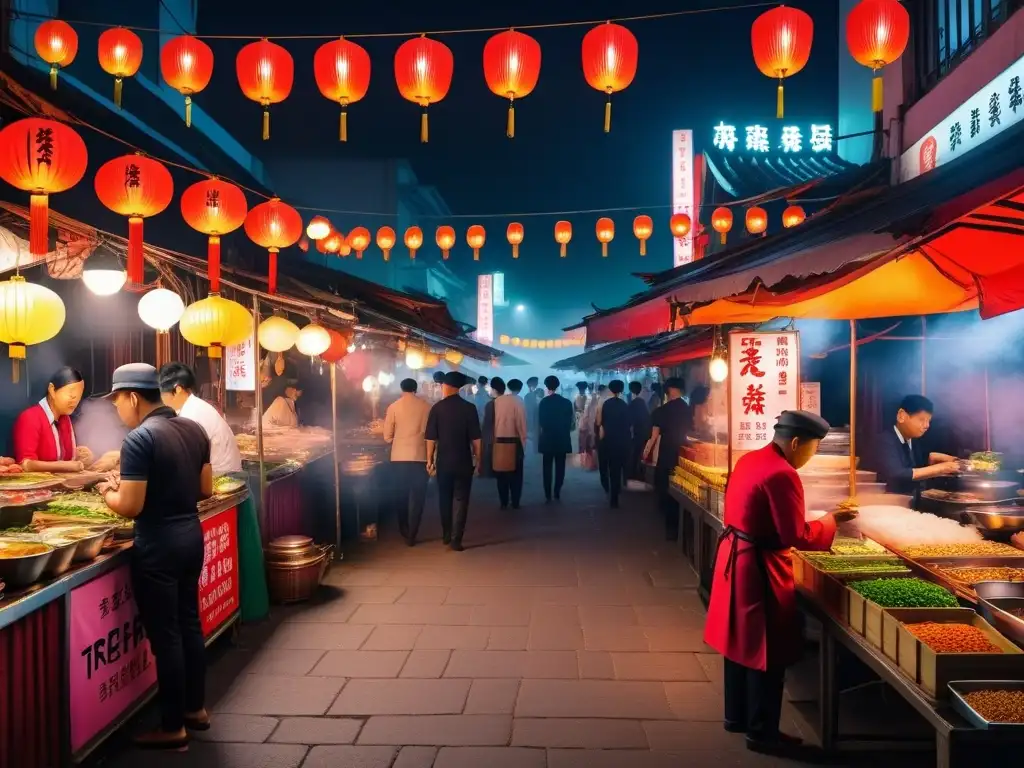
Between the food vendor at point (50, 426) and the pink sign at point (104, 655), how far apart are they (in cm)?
351

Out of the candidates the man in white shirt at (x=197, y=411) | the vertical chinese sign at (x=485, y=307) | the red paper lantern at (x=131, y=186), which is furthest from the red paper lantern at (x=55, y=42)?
the vertical chinese sign at (x=485, y=307)

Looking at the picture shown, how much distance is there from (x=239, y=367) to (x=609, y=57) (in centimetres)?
692

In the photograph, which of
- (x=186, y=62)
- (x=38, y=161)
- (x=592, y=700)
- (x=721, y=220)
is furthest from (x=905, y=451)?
(x=721, y=220)

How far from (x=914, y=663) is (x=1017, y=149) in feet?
8.15

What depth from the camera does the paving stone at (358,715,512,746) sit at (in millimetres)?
4875

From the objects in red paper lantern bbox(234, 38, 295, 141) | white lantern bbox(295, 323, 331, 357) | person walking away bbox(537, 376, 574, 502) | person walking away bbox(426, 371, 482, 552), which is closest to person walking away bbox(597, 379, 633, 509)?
person walking away bbox(537, 376, 574, 502)

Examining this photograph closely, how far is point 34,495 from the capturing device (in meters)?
5.69

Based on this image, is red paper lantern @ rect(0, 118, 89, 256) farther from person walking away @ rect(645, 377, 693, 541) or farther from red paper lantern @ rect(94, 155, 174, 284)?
person walking away @ rect(645, 377, 693, 541)

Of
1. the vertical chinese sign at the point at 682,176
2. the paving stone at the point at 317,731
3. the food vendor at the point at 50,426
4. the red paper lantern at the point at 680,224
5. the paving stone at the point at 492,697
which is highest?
the vertical chinese sign at the point at 682,176

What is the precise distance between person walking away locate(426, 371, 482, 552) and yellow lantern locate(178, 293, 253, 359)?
11.5ft

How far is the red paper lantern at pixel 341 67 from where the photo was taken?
343 inches

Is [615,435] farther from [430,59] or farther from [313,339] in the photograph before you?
[430,59]

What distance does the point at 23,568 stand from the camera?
13.0 ft

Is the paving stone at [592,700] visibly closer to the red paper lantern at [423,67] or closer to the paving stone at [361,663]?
the paving stone at [361,663]
